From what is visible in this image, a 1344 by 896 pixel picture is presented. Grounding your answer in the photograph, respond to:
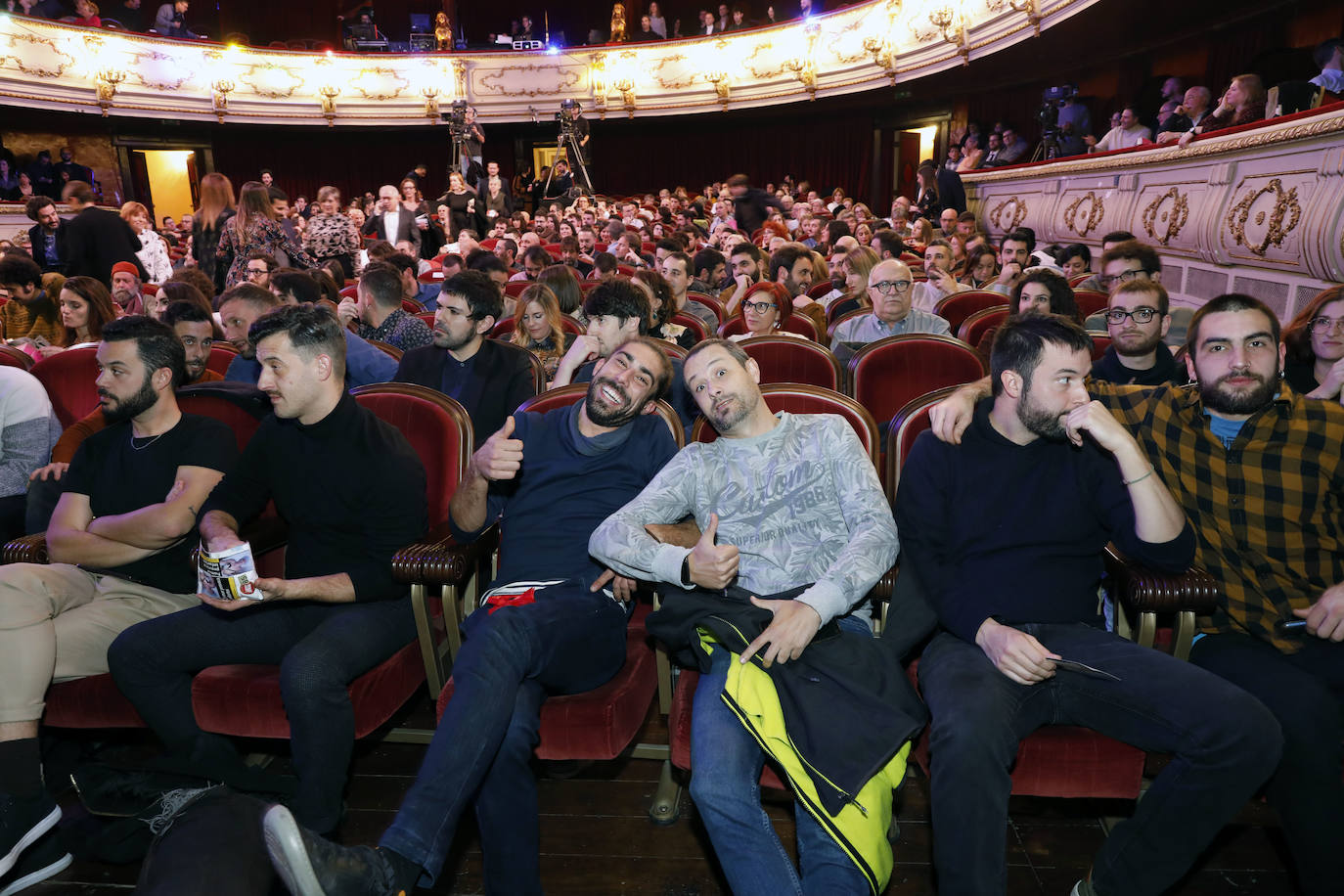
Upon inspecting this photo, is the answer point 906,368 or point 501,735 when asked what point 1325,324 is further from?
point 501,735

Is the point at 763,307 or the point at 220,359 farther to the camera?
the point at 763,307

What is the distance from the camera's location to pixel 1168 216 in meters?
5.70

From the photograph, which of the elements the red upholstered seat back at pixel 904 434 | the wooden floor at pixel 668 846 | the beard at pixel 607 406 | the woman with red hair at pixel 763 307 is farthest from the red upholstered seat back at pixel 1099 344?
the beard at pixel 607 406

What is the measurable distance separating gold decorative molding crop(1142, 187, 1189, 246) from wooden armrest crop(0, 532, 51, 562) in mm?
6331

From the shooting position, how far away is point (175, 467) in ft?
6.77

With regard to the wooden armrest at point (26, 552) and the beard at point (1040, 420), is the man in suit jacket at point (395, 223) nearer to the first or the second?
the wooden armrest at point (26, 552)

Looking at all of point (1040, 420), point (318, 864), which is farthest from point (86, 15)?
point (1040, 420)

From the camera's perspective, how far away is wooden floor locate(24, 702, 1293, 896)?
66.5 inches

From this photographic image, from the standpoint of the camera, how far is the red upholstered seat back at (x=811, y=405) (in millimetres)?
2109

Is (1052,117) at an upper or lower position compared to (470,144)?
lower

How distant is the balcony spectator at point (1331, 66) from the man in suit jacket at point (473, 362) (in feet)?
19.3

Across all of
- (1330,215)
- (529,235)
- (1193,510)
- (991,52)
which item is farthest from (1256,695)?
(991,52)

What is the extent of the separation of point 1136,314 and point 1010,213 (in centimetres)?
773

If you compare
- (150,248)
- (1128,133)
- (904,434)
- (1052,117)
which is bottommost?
(904,434)
